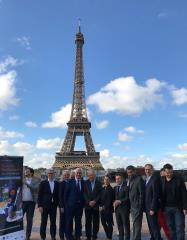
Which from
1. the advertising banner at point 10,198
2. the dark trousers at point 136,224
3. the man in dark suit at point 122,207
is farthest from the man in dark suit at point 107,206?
the advertising banner at point 10,198

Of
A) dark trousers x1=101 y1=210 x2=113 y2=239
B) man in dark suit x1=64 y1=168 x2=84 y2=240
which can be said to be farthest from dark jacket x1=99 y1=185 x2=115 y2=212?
man in dark suit x1=64 y1=168 x2=84 y2=240

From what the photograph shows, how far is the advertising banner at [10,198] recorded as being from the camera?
7.82 meters

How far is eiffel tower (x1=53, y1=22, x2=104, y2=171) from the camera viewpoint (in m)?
73.5

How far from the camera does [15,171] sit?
26.8 ft

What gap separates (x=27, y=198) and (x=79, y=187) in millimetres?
1443

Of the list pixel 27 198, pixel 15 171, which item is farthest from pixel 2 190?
pixel 27 198

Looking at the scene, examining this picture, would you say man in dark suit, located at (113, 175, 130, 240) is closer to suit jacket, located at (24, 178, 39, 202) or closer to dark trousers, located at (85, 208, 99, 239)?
dark trousers, located at (85, 208, 99, 239)

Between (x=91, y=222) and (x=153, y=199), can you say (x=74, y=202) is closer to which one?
(x=91, y=222)

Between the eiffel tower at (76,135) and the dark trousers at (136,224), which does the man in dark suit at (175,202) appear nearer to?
the dark trousers at (136,224)

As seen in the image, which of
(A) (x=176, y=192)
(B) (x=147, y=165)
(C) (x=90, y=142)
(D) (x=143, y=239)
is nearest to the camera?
(A) (x=176, y=192)

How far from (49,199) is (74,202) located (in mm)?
719

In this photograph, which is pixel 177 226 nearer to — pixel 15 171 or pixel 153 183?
pixel 153 183

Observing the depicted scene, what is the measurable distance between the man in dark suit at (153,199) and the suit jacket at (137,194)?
5.1 inches

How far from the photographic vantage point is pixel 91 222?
1090 centimetres
